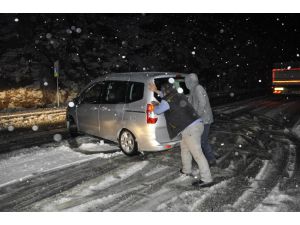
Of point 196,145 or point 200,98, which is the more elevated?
point 200,98

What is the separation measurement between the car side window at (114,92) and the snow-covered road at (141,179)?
1.30 metres

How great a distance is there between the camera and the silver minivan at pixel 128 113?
6629 millimetres

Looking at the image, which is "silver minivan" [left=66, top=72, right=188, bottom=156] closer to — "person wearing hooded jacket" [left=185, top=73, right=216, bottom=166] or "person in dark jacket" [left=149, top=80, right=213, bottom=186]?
"person in dark jacket" [left=149, top=80, right=213, bottom=186]

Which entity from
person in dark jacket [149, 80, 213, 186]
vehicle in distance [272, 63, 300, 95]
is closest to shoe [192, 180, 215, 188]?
person in dark jacket [149, 80, 213, 186]

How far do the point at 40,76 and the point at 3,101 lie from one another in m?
2.93

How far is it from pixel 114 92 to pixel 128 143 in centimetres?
129

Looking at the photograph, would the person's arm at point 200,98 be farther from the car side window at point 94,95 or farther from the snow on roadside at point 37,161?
the car side window at point 94,95

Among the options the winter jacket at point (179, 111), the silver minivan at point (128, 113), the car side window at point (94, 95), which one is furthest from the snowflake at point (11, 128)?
the winter jacket at point (179, 111)

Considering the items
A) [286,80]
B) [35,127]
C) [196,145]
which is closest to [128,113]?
[196,145]

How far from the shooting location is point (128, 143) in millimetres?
7234

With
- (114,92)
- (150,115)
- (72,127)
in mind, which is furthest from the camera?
(72,127)

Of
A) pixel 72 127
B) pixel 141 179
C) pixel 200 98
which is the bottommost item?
pixel 141 179

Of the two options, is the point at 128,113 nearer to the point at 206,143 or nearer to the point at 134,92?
the point at 134,92
